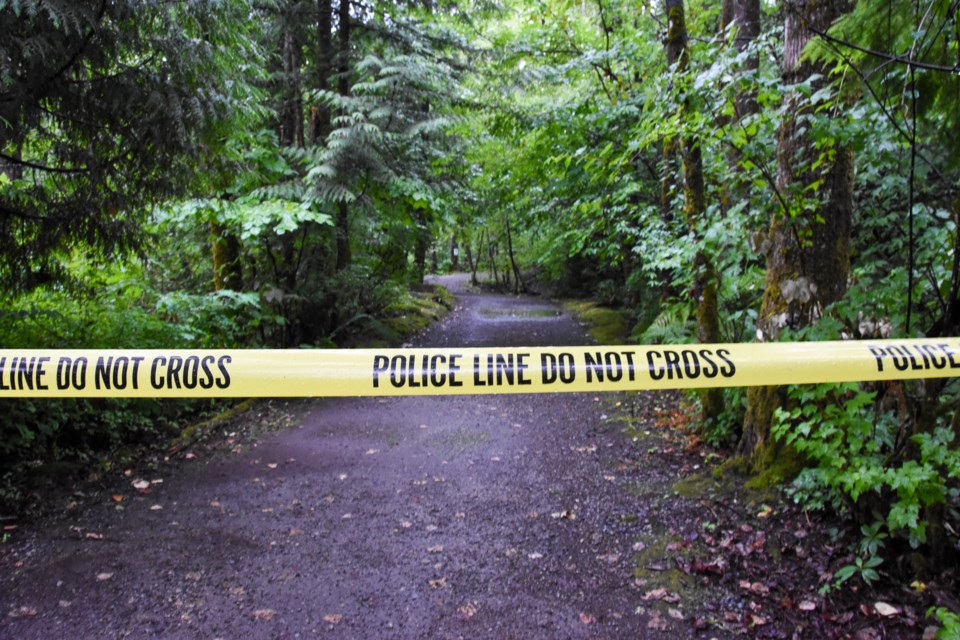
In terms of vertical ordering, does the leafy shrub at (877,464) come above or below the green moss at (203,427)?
above

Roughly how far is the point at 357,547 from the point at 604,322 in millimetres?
11631

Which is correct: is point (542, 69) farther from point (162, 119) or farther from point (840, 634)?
point (840, 634)

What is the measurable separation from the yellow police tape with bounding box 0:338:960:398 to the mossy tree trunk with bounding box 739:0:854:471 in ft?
5.10

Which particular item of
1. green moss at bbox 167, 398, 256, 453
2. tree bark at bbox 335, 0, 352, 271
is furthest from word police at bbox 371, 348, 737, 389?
tree bark at bbox 335, 0, 352, 271

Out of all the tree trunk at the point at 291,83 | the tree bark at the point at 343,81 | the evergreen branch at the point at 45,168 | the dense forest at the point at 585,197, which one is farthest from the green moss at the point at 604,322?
the evergreen branch at the point at 45,168

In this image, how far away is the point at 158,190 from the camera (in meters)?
5.05

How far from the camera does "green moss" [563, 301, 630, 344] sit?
13.2 m

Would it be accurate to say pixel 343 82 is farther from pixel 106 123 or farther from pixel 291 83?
pixel 106 123

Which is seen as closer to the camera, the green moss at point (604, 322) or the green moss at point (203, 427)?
the green moss at point (203, 427)

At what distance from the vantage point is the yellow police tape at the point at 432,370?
8.41 feet

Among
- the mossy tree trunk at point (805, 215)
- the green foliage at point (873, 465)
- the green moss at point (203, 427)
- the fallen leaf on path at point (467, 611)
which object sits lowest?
the fallen leaf on path at point (467, 611)

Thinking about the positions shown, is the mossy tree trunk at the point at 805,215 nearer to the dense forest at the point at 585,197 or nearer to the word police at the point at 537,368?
the dense forest at the point at 585,197

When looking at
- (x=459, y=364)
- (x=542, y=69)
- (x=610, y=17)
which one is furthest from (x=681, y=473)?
(x=610, y=17)

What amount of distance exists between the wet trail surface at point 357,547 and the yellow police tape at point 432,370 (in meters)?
1.56
